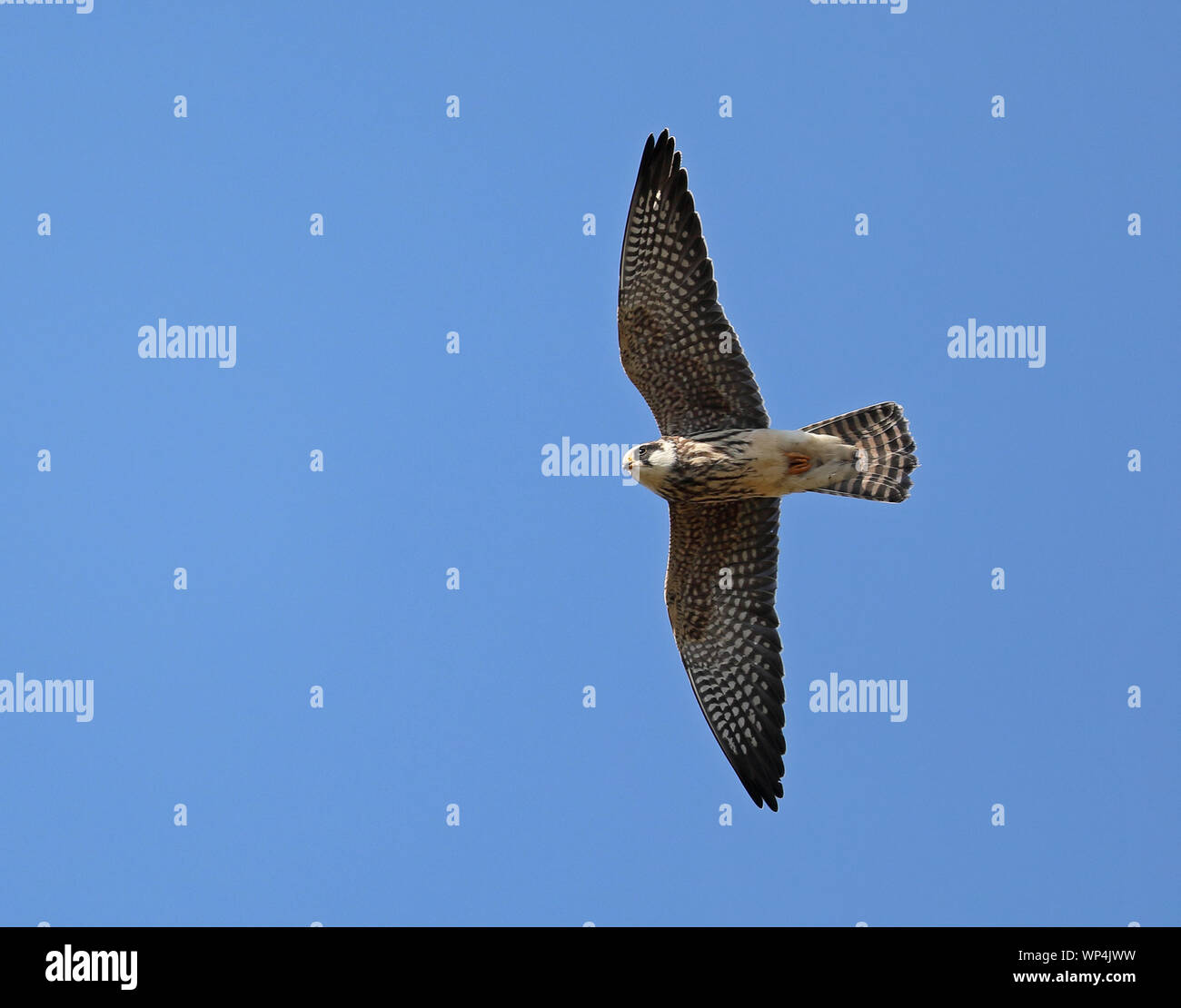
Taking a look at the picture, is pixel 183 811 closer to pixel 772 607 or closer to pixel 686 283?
pixel 772 607

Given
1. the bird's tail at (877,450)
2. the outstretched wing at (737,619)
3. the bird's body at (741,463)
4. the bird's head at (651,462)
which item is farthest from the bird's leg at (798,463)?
the bird's head at (651,462)

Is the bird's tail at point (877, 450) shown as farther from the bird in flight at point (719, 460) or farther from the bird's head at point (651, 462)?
the bird's head at point (651, 462)

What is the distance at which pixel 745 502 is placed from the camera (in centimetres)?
1068

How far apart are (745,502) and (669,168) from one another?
2.49 meters

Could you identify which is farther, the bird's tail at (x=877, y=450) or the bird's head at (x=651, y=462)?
the bird's tail at (x=877, y=450)

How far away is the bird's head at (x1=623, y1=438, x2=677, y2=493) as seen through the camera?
10.1m

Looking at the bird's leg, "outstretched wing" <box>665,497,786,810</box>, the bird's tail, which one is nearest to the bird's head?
"outstretched wing" <box>665,497,786,810</box>

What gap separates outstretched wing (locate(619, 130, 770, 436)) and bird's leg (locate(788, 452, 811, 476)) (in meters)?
0.30

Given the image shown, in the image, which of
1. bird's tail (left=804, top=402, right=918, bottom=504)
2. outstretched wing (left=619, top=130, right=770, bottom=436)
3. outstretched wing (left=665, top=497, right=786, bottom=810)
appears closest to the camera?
outstretched wing (left=619, top=130, right=770, bottom=436)

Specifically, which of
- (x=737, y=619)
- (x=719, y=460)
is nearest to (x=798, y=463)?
(x=719, y=460)

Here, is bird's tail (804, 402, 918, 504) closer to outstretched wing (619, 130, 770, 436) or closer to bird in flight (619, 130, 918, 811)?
bird in flight (619, 130, 918, 811)

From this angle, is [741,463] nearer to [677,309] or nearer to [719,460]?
[719,460]

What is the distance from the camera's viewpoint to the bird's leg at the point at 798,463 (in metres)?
10.2
